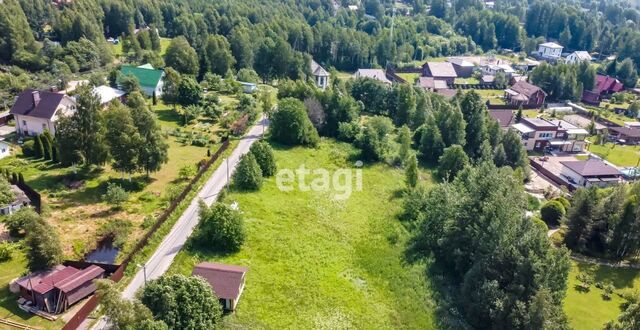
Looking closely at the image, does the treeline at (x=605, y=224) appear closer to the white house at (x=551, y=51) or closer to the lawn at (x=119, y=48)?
the lawn at (x=119, y=48)

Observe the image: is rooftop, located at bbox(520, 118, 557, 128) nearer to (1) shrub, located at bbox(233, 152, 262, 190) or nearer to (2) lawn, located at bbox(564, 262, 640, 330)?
(2) lawn, located at bbox(564, 262, 640, 330)

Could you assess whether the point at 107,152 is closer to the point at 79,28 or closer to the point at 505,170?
the point at 505,170

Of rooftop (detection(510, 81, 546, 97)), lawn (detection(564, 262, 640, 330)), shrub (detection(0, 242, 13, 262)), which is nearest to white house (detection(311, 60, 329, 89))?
rooftop (detection(510, 81, 546, 97))

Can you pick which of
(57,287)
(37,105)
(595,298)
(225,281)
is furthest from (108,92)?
(595,298)

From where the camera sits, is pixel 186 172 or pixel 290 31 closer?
pixel 186 172

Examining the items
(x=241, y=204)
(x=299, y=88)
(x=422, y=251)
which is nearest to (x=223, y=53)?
(x=299, y=88)

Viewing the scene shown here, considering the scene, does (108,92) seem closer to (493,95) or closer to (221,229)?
(221,229)
